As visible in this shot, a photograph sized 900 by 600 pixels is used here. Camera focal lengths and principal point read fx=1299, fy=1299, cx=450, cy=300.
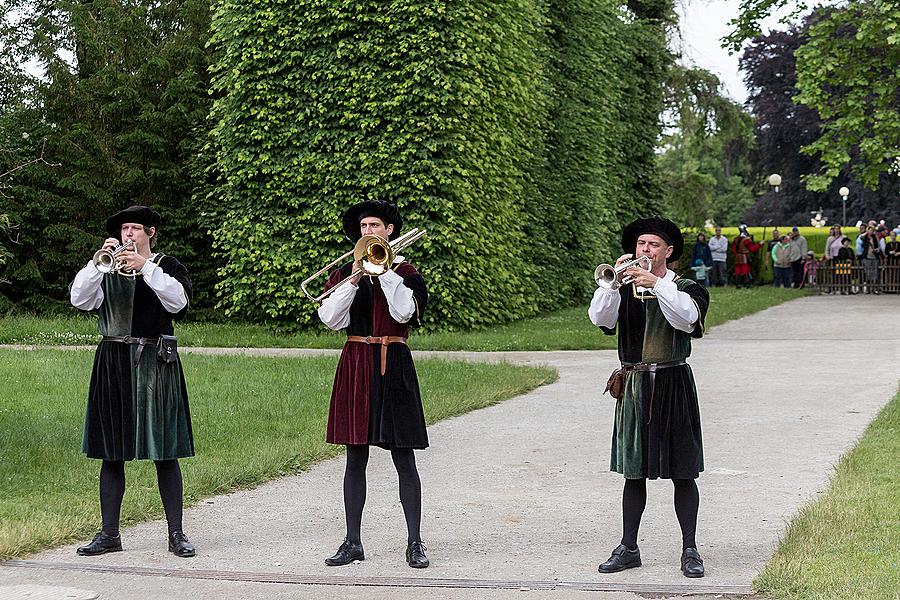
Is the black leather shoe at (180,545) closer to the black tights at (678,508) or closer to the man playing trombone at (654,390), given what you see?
the man playing trombone at (654,390)

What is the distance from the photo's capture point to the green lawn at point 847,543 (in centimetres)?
575

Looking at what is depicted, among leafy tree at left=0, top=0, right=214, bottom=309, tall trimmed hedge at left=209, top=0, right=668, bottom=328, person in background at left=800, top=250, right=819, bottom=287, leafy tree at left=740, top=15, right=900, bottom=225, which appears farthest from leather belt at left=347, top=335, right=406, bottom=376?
leafy tree at left=740, top=15, right=900, bottom=225

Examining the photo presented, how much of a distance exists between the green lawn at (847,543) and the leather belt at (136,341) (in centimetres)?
328

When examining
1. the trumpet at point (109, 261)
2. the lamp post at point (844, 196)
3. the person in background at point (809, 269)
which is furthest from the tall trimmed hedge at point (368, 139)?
the lamp post at point (844, 196)

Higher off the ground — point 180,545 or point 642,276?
point 642,276

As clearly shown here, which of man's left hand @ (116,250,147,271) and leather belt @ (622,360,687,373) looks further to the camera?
man's left hand @ (116,250,147,271)

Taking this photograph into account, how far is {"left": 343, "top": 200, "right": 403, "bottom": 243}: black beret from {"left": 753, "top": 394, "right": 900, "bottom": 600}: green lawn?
8.27 feet

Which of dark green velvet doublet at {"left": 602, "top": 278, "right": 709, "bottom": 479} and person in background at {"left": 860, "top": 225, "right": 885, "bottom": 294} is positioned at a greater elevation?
person in background at {"left": 860, "top": 225, "right": 885, "bottom": 294}

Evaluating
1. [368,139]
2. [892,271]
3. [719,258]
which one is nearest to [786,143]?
[719,258]

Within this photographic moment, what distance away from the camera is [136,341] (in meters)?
6.78

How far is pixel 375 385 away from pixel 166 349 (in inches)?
44.6

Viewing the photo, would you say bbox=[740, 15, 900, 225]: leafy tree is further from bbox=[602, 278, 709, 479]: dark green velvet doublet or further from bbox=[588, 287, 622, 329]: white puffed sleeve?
bbox=[588, 287, 622, 329]: white puffed sleeve

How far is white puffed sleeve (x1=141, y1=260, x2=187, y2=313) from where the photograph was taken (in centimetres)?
659

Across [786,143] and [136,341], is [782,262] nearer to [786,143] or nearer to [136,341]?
[786,143]
